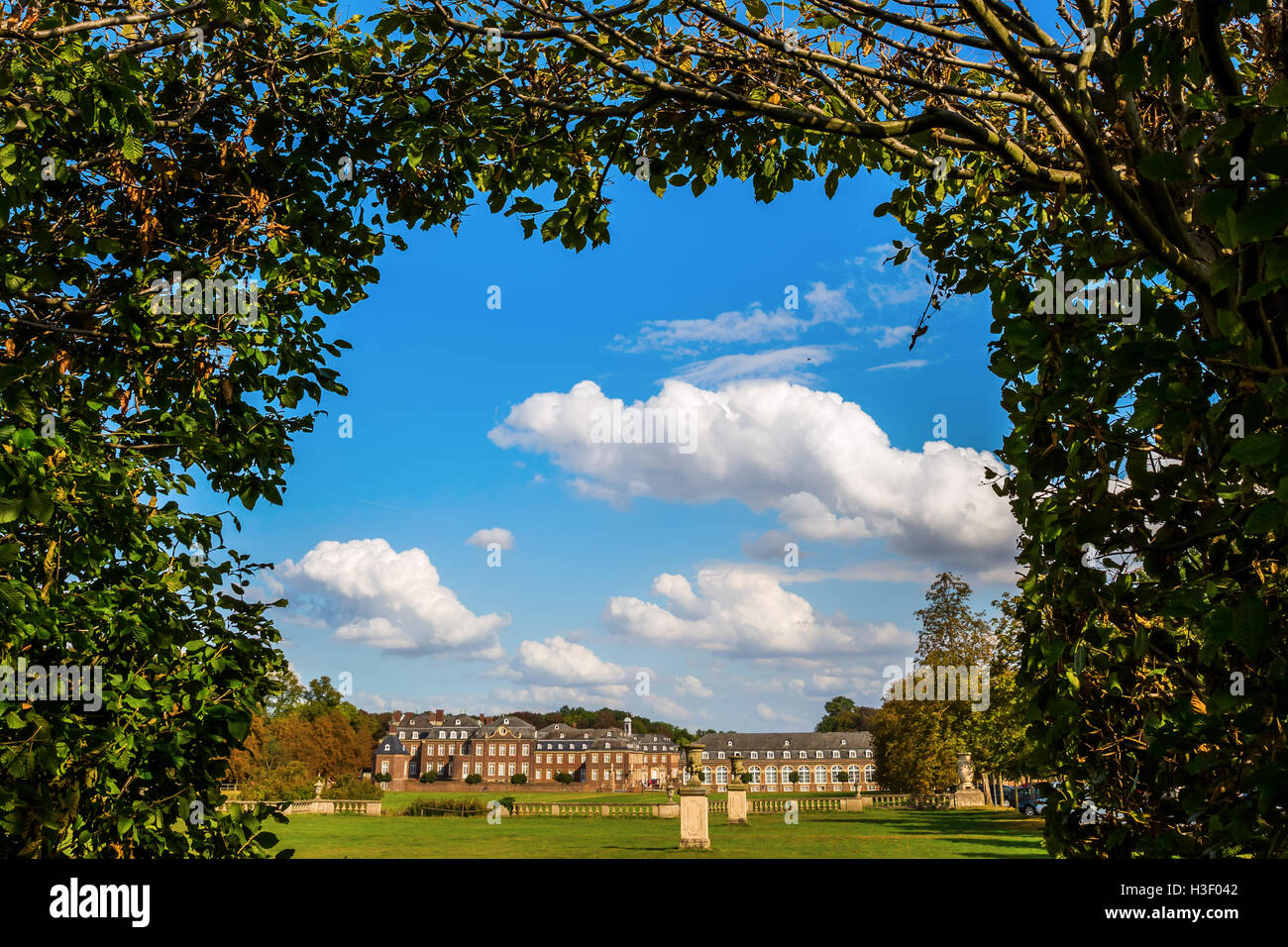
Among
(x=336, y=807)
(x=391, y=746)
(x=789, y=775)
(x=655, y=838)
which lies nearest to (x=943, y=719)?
(x=655, y=838)

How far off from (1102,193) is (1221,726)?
2.41m

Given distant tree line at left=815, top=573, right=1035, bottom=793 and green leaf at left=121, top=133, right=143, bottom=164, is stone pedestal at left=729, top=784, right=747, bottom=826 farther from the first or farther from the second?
green leaf at left=121, top=133, right=143, bottom=164

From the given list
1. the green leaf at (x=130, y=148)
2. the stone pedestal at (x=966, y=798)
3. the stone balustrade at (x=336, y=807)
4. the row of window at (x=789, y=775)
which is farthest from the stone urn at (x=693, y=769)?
the row of window at (x=789, y=775)

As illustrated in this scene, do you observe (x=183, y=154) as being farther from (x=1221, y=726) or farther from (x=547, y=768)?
(x=547, y=768)

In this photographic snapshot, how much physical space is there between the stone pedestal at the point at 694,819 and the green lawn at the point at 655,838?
644 mm

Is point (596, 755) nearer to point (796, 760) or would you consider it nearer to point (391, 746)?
point (796, 760)

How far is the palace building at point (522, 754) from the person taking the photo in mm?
117250

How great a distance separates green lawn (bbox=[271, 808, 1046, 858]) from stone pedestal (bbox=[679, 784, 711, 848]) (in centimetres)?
64

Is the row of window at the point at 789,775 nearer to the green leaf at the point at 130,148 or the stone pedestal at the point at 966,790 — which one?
the stone pedestal at the point at 966,790

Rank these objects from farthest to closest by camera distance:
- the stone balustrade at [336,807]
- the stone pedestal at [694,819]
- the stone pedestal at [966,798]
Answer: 1. the stone pedestal at [966,798]
2. the stone balustrade at [336,807]
3. the stone pedestal at [694,819]

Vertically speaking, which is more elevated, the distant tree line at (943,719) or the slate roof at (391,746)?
the distant tree line at (943,719)

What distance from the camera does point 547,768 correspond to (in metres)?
120

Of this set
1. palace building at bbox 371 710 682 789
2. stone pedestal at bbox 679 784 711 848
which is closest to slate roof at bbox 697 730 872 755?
palace building at bbox 371 710 682 789

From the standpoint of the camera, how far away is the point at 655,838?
1355 inches
